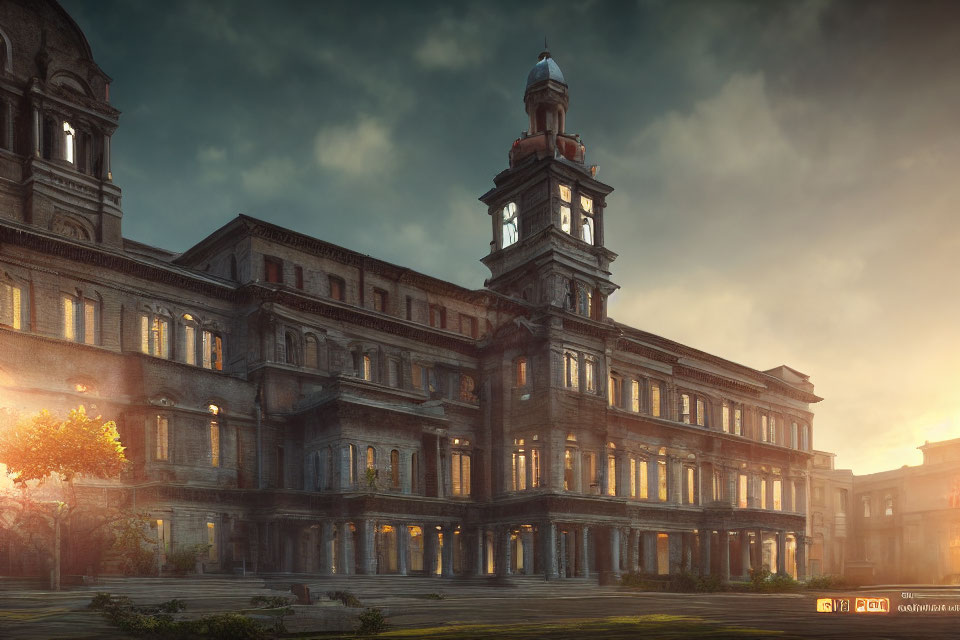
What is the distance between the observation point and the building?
141 ft

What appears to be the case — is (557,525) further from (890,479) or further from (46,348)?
(890,479)

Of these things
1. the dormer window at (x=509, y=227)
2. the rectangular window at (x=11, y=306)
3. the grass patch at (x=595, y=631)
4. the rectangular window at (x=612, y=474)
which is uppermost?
the dormer window at (x=509, y=227)

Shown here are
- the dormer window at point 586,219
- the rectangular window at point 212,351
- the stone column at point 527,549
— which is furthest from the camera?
the dormer window at point 586,219

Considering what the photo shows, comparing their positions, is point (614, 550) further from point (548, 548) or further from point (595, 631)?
point (595, 631)

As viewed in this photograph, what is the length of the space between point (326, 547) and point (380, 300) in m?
16.5

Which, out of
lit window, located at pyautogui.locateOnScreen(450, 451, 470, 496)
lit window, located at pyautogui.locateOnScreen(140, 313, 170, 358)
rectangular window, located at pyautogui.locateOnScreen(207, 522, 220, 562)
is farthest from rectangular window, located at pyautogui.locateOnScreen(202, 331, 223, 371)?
lit window, located at pyautogui.locateOnScreen(450, 451, 470, 496)

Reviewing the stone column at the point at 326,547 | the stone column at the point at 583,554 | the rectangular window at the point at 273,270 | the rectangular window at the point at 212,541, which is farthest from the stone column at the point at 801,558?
the rectangular window at the point at 212,541

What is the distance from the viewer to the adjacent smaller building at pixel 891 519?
91438 mm

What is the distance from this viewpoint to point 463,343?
58.1m

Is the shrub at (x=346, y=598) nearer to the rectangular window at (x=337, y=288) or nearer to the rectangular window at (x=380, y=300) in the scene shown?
the rectangular window at (x=337, y=288)

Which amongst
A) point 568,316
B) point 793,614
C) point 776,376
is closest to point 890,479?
point 776,376

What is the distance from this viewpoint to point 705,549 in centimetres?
6581

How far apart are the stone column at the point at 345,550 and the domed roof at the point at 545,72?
36664 millimetres

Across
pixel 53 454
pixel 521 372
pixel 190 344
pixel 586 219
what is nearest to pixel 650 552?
pixel 521 372
